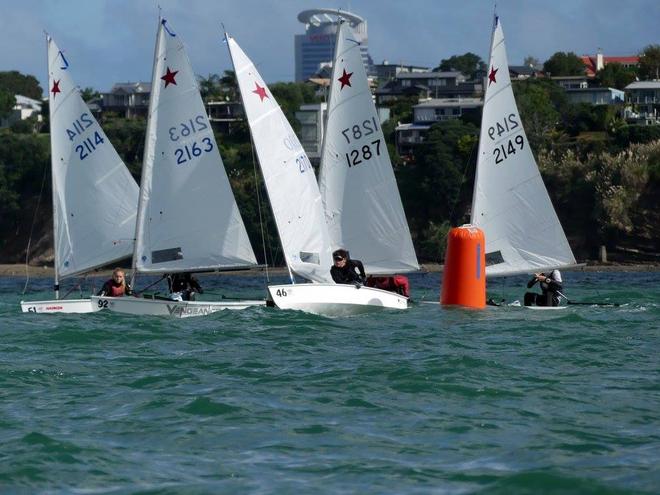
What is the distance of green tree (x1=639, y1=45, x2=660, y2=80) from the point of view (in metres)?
114

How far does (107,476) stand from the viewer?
1089 centimetres

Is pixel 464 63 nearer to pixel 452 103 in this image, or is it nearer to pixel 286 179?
pixel 452 103

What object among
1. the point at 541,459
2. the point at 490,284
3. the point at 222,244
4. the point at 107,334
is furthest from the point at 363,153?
the point at 490,284

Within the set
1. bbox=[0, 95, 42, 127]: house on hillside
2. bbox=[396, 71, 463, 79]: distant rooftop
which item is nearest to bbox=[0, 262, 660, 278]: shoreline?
bbox=[0, 95, 42, 127]: house on hillside

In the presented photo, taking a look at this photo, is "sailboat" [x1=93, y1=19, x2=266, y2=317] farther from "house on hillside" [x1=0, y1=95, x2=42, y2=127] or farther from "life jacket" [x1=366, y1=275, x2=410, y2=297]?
"house on hillside" [x1=0, y1=95, x2=42, y2=127]

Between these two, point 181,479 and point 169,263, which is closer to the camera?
point 181,479

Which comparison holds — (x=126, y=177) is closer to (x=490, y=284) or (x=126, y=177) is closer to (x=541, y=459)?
(x=541, y=459)

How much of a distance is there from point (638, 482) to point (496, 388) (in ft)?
14.5

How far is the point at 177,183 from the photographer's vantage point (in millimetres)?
25453

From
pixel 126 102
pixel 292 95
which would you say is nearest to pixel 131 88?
pixel 126 102

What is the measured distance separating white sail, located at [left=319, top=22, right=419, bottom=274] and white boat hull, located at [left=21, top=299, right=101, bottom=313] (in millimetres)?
5261

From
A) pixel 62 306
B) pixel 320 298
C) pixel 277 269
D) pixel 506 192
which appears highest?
pixel 506 192

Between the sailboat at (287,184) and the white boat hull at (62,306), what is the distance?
3.47 m

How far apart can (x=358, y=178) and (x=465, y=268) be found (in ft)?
11.6
